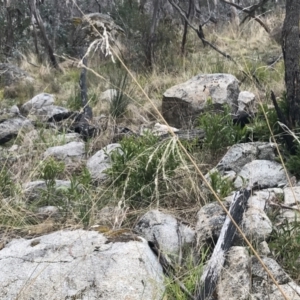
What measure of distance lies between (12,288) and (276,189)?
1.84 meters

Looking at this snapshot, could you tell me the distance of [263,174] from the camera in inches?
147

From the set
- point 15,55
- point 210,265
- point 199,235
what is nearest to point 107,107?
point 199,235

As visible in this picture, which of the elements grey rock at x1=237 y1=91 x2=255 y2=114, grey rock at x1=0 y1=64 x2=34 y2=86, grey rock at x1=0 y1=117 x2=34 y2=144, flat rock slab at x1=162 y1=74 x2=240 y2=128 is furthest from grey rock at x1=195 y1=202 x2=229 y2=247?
grey rock at x1=0 y1=64 x2=34 y2=86

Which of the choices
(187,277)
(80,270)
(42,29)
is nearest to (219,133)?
(187,277)

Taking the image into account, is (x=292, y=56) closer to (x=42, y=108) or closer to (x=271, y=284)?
(x=271, y=284)

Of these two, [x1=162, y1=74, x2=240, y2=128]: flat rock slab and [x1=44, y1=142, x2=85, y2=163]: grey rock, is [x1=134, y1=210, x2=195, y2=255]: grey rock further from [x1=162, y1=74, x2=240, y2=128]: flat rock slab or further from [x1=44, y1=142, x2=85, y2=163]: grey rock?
[x1=162, y1=74, x2=240, y2=128]: flat rock slab

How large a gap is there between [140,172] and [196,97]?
92.3 inches

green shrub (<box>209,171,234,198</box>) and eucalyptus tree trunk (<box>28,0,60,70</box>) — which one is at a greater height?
eucalyptus tree trunk (<box>28,0,60,70</box>)

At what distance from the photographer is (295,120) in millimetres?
4094

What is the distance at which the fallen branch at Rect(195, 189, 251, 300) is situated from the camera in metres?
2.30

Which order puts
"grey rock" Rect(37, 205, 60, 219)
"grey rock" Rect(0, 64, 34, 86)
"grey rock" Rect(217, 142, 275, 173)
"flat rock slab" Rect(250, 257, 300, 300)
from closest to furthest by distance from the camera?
"flat rock slab" Rect(250, 257, 300, 300) → "grey rock" Rect(37, 205, 60, 219) → "grey rock" Rect(217, 142, 275, 173) → "grey rock" Rect(0, 64, 34, 86)

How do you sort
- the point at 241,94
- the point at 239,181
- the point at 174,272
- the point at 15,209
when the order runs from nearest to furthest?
the point at 174,272 → the point at 15,209 → the point at 239,181 → the point at 241,94

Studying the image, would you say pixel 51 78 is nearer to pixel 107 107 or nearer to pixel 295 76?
pixel 107 107

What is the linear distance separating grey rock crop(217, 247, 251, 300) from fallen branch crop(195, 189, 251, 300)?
3 centimetres
